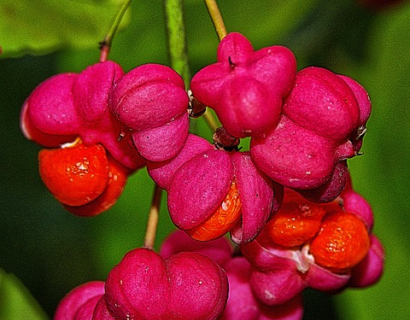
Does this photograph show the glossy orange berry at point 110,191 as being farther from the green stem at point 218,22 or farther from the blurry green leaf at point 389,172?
the blurry green leaf at point 389,172

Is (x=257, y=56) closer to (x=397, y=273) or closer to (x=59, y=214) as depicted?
(x=397, y=273)

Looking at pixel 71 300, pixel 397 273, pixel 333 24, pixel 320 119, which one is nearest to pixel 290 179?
pixel 320 119

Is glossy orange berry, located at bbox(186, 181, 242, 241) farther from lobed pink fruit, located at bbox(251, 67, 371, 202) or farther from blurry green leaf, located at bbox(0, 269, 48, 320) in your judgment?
blurry green leaf, located at bbox(0, 269, 48, 320)

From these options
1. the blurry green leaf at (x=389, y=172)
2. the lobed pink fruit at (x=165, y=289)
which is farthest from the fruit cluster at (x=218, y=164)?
the blurry green leaf at (x=389, y=172)

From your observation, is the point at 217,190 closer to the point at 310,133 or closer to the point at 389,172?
the point at 310,133

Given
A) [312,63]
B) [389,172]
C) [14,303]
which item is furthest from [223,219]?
[312,63]
